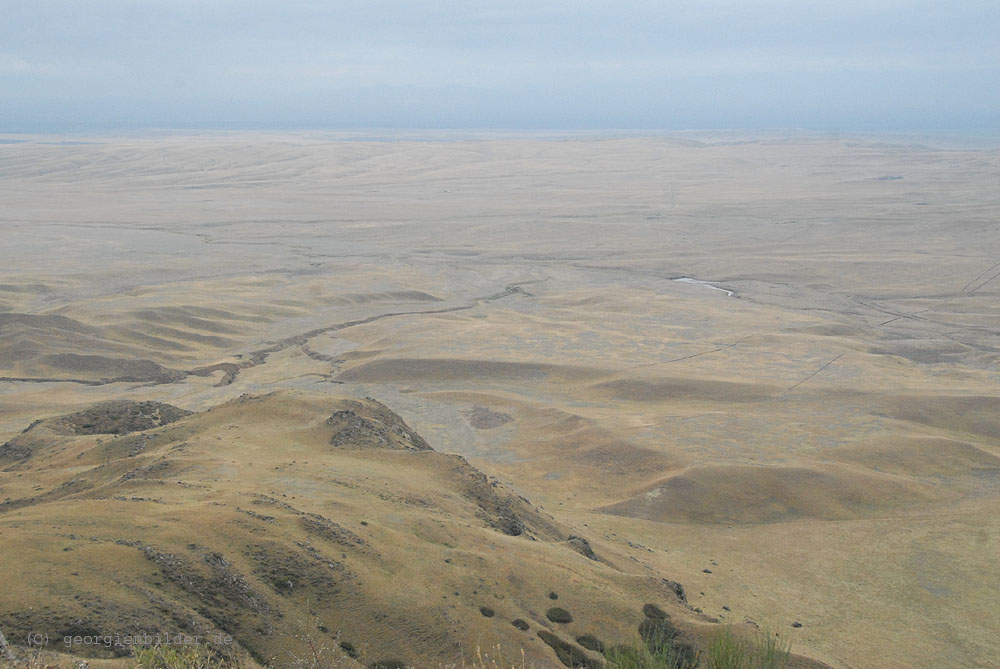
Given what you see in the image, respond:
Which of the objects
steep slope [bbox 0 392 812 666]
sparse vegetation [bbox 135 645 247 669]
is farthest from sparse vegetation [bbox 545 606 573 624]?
sparse vegetation [bbox 135 645 247 669]

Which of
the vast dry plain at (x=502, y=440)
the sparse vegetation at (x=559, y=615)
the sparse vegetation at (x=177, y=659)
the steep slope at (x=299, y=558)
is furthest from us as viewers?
the sparse vegetation at (x=559, y=615)

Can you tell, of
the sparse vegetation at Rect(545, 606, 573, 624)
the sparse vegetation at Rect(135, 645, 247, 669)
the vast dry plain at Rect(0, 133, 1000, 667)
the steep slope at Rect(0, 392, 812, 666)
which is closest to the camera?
the sparse vegetation at Rect(135, 645, 247, 669)

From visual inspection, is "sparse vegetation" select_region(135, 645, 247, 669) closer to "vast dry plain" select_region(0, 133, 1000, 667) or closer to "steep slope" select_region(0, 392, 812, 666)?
"steep slope" select_region(0, 392, 812, 666)

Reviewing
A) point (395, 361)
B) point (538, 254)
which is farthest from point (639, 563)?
point (538, 254)

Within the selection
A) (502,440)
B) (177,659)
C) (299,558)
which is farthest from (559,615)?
(502,440)

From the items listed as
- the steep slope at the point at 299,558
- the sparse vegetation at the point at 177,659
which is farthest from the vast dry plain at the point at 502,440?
the sparse vegetation at the point at 177,659

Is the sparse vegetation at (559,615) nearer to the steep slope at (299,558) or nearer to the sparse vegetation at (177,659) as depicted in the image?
the steep slope at (299,558)

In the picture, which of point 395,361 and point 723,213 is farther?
point 723,213

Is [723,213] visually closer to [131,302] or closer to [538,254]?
[538,254]
